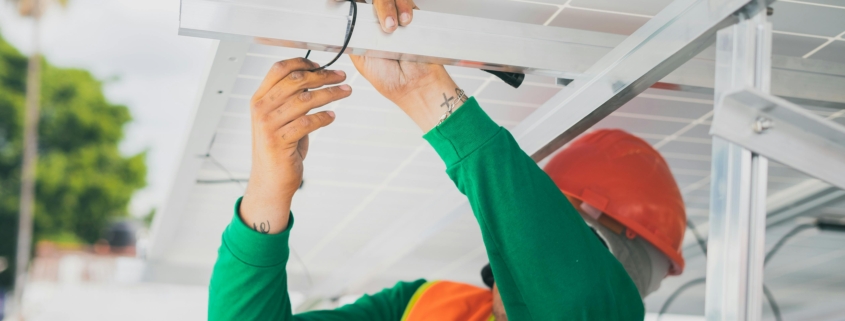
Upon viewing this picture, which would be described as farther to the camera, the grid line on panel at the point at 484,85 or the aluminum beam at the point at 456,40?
the grid line on panel at the point at 484,85

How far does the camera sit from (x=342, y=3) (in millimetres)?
1521

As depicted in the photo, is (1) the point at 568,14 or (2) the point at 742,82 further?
(1) the point at 568,14

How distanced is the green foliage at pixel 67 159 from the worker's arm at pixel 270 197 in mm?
40120

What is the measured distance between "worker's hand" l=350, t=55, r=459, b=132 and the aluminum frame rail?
0.04 m

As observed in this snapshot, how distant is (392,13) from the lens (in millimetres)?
1515

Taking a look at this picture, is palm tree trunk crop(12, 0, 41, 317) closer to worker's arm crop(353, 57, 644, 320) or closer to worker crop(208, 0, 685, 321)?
worker crop(208, 0, 685, 321)

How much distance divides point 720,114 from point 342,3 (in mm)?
763

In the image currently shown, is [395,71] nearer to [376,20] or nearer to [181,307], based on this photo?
[376,20]

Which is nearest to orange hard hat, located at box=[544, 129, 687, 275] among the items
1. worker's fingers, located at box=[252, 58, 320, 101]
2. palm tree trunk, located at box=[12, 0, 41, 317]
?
worker's fingers, located at box=[252, 58, 320, 101]

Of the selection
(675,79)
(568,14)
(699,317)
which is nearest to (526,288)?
(675,79)

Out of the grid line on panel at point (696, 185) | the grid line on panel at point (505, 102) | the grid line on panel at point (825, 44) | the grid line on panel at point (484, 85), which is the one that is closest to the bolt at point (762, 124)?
the grid line on panel at point (825, 44)

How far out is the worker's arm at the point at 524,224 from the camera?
1.42m

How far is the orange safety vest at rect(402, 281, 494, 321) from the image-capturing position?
2465 mm

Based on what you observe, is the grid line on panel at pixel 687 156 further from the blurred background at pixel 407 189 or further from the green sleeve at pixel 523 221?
the green sleeve at pixel 523 221
